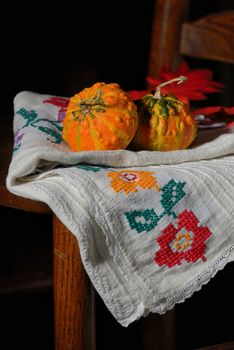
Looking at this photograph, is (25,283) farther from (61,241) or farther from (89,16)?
(89,16)

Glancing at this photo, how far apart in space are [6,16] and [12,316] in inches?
29.4

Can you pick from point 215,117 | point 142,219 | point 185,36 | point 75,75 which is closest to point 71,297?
point 142,219

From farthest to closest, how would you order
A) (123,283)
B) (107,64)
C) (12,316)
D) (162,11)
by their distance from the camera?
(107,64) → (162,11) → (12,316) → (123,283)

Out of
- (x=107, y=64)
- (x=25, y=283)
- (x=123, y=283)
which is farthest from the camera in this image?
(x=107, y=64)

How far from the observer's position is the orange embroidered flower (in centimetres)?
68

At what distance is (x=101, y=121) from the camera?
2.41ft

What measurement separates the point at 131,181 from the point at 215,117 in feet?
1.15

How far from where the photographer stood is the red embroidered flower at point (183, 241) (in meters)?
A: 0.69

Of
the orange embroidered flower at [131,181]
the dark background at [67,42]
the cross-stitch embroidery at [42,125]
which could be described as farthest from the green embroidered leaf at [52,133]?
the dark background at [67,42]

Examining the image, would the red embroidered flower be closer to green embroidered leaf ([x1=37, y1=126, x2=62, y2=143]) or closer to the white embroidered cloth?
the white embroidered cloth

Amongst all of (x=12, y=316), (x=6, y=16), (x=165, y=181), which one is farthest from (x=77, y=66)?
(x=165, y=181)

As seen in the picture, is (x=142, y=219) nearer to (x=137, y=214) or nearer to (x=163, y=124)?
(x=137, y=214)

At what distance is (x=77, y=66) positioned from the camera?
5.42 feet

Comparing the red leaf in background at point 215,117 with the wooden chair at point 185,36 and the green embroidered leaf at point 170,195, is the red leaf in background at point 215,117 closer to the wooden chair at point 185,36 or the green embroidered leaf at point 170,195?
the green embroidered leaf at point 170,195
